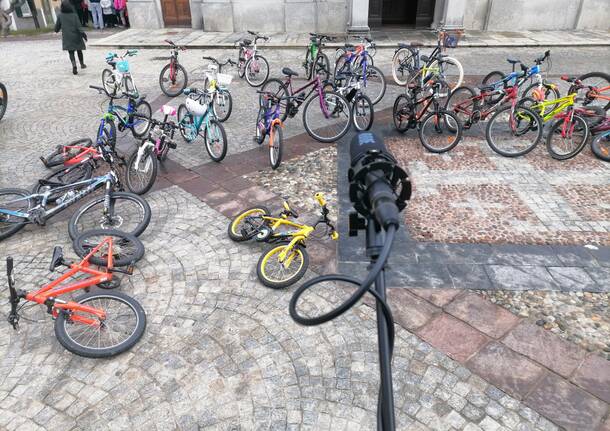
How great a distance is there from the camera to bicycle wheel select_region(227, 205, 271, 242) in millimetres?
5121

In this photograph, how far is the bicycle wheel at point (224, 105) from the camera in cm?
891

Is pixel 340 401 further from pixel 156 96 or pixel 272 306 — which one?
pixel 156 96

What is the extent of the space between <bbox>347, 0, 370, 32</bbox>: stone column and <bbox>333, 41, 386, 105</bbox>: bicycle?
5.99 metres

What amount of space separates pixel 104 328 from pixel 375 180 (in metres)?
3.36

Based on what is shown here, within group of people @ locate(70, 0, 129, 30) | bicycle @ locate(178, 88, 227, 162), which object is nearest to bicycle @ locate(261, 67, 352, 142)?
bicycle @ locate(178, 88, 227, 162)

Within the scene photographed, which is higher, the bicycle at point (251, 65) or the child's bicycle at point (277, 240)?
the bicycle at point (251, 65)

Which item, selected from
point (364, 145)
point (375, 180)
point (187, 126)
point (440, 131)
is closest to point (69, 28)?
point (187, 126)

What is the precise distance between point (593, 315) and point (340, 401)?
2.61 metres

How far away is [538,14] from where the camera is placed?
16.9m

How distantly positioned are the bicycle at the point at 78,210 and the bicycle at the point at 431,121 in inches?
192

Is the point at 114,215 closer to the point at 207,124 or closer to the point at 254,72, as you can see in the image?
the point at 207,124

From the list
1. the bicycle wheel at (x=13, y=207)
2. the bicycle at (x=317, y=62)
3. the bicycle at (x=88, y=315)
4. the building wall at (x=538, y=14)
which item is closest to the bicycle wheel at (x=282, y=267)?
the bicycle at (x=88, y=315)

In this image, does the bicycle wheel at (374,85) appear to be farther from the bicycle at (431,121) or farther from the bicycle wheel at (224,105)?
the bicycle wheel at (224,105)

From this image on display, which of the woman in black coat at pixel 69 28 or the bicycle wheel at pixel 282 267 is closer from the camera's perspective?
the bicycle wheel at pixel 282 267
